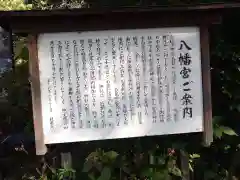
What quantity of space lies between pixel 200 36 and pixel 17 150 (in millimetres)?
1870

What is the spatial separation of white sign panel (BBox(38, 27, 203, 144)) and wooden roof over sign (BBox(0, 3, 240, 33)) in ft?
0.16

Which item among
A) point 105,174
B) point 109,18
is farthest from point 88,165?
point 109,18

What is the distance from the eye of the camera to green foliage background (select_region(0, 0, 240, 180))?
3.15 metres

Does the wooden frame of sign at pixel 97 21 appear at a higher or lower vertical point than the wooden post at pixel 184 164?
higher

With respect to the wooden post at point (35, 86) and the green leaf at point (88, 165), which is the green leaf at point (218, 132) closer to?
the green leaf at point (88, 165)

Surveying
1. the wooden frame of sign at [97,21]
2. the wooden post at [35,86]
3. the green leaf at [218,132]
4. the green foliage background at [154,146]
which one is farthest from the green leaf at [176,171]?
the wooden post at [35,86]

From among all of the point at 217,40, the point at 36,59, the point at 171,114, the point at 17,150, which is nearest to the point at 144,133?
the point at 171,114

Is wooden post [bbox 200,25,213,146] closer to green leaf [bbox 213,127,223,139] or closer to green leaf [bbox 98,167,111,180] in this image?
green leaf [bbox 213,127,223,139]

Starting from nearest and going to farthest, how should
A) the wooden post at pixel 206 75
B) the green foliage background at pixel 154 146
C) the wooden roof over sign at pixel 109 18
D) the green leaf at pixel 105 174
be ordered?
the wooden roof over sign at pixel 109 18
the wooden post at pixel 206 75
the green leaf at pixel 105 174
the green foliage background at pixel 154 146

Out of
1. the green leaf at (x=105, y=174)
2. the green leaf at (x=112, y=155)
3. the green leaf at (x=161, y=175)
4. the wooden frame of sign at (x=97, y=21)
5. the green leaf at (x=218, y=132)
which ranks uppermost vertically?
the wooden frame of sign at (x=97, y=21)

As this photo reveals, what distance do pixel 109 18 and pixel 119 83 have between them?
42 cm

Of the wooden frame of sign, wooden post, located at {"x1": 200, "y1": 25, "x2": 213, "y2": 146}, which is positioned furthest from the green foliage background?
the wooden frame of sign

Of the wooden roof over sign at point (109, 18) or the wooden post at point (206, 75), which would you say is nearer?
the wooden roof over sign at point (109, 18)

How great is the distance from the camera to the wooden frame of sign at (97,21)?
268cm
